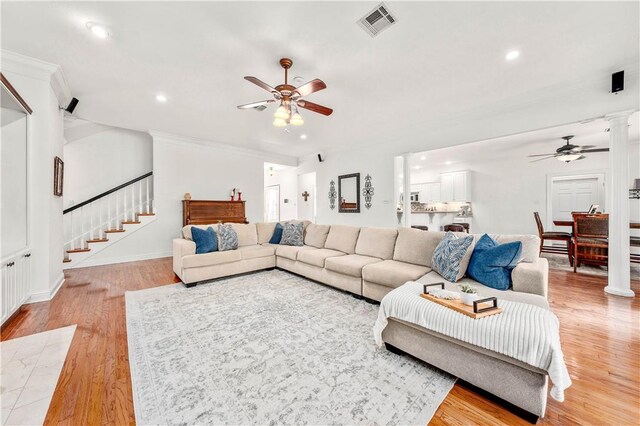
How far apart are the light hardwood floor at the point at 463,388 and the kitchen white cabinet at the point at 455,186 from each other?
4.32 meters

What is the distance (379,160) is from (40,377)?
5.90m

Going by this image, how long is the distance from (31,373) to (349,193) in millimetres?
5879

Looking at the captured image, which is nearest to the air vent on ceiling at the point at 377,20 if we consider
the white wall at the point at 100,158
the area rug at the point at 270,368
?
the area rug at the point at 270,368

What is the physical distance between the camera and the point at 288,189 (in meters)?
9.28

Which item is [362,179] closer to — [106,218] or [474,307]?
[474,307]

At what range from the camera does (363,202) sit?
6289 mm

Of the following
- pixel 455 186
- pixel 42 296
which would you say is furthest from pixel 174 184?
pixel 455 186

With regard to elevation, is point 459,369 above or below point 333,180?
below

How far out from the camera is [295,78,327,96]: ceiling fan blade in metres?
2.52

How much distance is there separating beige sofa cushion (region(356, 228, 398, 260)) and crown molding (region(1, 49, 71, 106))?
448cm

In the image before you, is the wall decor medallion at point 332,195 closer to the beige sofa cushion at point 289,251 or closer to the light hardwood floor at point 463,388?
the beige sofa cushion at point 289,251

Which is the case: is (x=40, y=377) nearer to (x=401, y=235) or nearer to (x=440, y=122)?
(x=401, y=235)

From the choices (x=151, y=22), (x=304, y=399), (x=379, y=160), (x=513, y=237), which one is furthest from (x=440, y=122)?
(x=304, y=399)

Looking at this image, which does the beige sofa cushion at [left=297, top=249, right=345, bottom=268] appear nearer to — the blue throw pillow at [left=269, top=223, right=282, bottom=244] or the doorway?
the blue throw pillow at [left=269, top=223, right=282, bottom=244]
